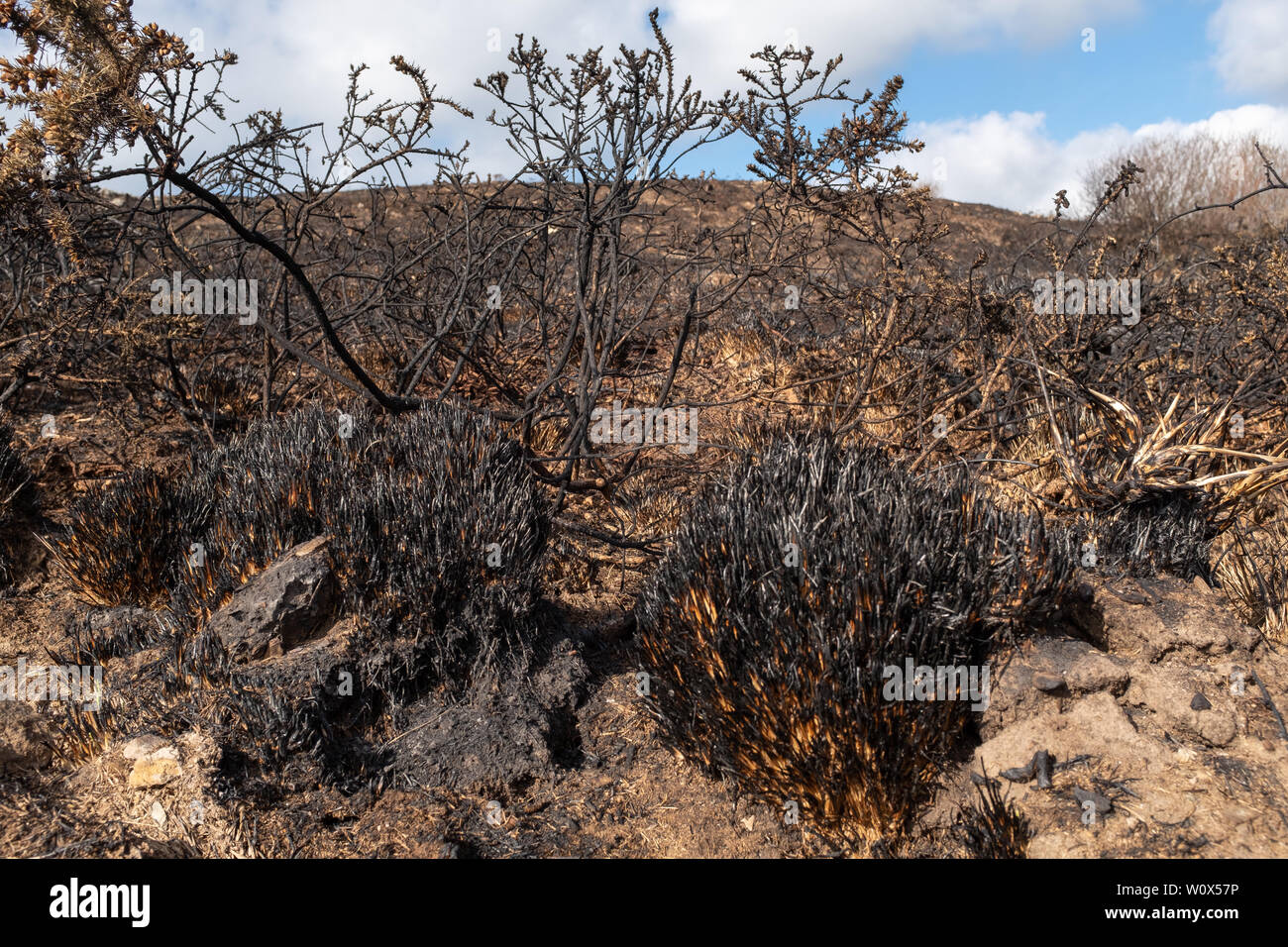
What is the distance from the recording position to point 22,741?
3998mm

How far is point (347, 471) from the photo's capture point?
481 cm

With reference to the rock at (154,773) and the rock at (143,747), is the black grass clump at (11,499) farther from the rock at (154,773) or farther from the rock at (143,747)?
the rock at (154,773)

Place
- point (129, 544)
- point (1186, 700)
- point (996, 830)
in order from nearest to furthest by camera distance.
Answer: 1. point (996, 830)
2. point (1186, 700)
3. point (129, 544)

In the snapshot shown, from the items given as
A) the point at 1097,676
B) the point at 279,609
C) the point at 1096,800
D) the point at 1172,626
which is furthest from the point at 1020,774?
the point at 279,609

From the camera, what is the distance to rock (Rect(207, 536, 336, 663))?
4.18m

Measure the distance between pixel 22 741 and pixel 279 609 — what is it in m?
1.23

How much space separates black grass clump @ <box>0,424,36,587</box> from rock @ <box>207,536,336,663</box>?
7.12 feet

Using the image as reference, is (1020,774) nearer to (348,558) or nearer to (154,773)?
(348,558)

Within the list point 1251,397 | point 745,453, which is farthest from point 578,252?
point 1251,397

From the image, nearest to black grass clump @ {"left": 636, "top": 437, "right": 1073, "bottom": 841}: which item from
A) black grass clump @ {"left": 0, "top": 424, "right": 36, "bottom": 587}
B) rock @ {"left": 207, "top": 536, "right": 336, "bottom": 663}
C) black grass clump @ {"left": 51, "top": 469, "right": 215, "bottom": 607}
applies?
rock @ {"left": 207, "top": 536, "right": 336, "bottom": 663}

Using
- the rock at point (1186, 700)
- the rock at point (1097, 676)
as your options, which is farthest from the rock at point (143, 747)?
the rock at point (1186, 700)

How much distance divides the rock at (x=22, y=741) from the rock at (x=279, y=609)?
844 millimetres

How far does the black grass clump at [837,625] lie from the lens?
3377 mm

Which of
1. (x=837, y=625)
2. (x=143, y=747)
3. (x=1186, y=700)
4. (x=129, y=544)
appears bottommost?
(x=143, y=747)
